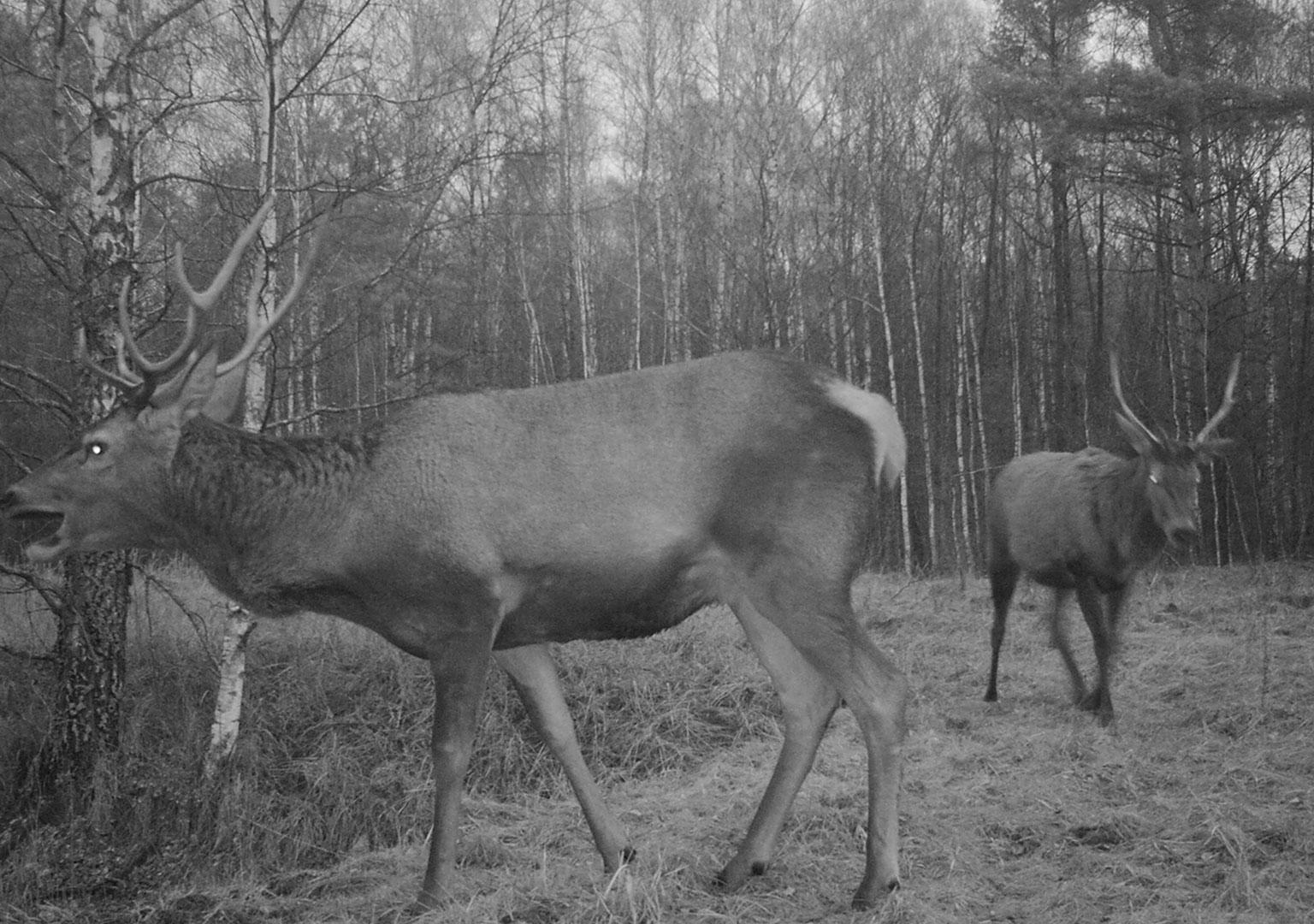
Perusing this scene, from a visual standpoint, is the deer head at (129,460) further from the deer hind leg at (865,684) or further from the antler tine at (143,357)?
the deer hind leg at (865,684)

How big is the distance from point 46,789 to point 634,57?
16498mm

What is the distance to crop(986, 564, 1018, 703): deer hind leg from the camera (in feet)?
26.0

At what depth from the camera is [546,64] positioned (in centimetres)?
1798

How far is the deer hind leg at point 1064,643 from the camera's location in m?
7.63

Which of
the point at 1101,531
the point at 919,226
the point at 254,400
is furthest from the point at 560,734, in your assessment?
the point at 919,226

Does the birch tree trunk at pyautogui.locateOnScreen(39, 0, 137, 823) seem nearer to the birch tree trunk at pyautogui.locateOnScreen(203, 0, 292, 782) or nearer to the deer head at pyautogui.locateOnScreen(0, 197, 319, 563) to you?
the birch tree trunk at pyautogui.locateOnScreen(203, 0, 292, 782)

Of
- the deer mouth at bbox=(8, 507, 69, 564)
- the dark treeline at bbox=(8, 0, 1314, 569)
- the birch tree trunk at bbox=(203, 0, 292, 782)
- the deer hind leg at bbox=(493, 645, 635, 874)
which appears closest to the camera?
the deer mouth at bbox=(8, 507, 69, 564)

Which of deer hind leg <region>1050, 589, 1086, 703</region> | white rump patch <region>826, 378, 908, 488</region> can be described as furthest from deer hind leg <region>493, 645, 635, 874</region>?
deer hind leg <region>1050, 589, 1086, 703</region>

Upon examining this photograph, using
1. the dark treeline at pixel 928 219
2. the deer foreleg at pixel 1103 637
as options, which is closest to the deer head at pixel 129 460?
the deer foreleg at pixel 1103 637

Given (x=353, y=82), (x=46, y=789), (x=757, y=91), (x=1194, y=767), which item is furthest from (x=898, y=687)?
(x=757, y=91)

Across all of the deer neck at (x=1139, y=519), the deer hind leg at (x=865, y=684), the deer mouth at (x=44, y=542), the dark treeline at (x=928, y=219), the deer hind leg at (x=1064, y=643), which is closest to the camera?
the deer hind leg at (x=865, y=684)

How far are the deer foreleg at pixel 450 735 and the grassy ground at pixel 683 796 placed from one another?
19cm

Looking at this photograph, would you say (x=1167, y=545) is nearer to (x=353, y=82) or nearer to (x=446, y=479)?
(x=446, y=479)

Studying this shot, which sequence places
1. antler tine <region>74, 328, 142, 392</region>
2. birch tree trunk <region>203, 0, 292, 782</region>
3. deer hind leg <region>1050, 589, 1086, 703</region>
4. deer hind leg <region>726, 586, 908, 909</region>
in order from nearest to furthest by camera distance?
deer hind leg <region>726, 586, 908, 909</region>
antler tine <region>74, 328, 142, 392</region>
birch tree trunk <region>203, 0, 292, 782</region>
deer hind leg <region>1050, 589, 1086, 703</region>
